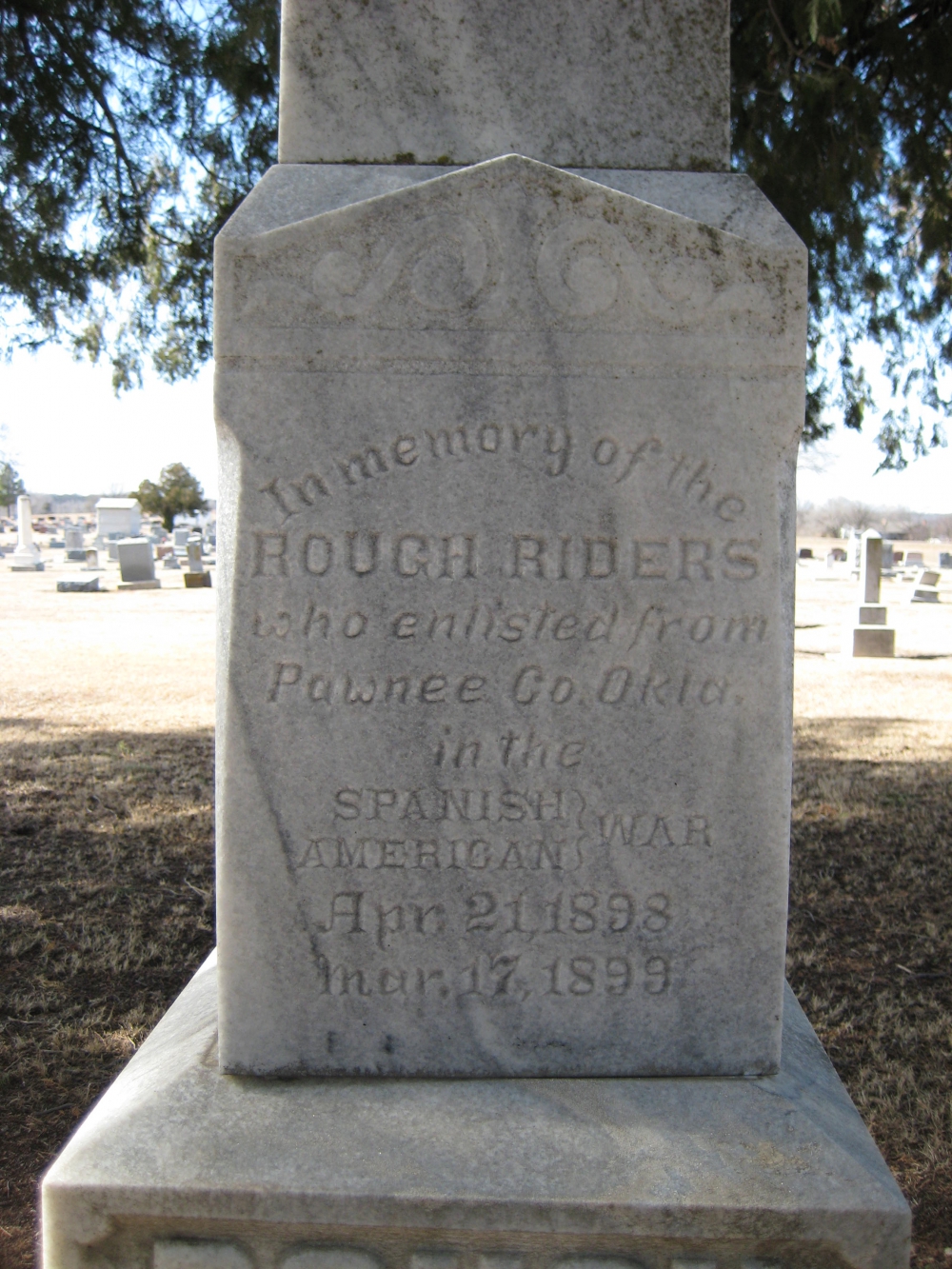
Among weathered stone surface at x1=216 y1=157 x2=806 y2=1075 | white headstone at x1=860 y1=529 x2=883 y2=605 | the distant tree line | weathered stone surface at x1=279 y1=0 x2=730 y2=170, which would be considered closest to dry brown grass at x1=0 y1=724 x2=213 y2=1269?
weathered stone surface at x1=216 y1=157 x2=806 y2=1075

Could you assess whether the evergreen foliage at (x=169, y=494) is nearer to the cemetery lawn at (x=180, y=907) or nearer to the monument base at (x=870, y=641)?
the monument base at (x=870, y=641)

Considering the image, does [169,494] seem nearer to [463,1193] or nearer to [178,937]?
[178,937]

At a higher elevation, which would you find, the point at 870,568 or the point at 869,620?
the point at 870,568

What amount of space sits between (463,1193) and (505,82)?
1658 millimetres

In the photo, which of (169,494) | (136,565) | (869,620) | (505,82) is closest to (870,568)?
(869,620)

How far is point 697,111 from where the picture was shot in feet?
5.59

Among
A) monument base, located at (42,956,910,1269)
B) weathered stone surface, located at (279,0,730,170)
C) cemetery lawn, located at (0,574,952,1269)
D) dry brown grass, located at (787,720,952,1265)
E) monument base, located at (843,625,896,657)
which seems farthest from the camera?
monument base, located at (843,625,896,657)

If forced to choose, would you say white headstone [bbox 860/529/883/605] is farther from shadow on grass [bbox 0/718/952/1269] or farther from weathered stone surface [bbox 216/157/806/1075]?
weathered stone surface [bbox 216/157/806/1075]

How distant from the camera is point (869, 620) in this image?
45.0 feet

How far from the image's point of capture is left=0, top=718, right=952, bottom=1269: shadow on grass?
9.23 feet

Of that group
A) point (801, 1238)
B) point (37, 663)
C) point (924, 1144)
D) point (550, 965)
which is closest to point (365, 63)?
point (550, 965)

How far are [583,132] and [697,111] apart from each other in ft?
0.61

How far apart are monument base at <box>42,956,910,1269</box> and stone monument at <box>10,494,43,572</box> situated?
28115mm

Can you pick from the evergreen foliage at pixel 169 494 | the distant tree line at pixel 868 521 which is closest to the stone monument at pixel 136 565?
the evergreen foliage at pixel 169 494
